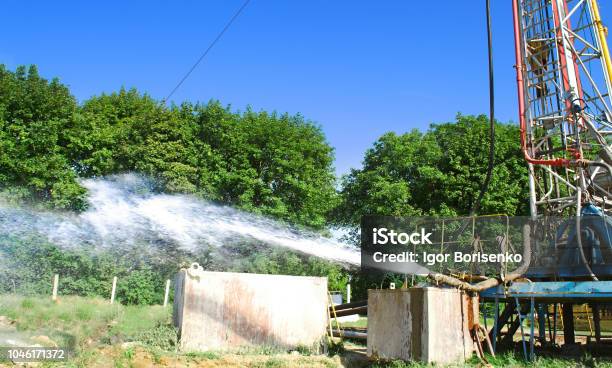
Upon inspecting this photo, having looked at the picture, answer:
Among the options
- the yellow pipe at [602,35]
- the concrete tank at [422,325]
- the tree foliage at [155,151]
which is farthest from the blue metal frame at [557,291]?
the tree foliage at [155,151]

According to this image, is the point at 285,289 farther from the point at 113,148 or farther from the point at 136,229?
the point at 113,148

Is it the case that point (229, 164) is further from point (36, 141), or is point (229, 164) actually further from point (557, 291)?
point (557, 291)

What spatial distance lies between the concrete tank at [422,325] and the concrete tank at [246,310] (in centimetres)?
179

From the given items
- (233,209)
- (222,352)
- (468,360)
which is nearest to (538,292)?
(468,360)

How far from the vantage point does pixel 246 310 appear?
44.9 ft

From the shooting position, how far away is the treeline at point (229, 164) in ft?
94.4

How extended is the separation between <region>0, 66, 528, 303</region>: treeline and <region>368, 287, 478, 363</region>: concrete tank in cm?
1594

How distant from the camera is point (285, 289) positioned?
14.2 metres

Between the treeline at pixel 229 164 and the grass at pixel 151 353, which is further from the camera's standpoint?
the treeline at pixel 229 164

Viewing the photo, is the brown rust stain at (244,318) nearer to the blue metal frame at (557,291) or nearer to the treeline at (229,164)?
the blue metal frame at (557,291)

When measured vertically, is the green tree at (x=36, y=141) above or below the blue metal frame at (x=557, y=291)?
above

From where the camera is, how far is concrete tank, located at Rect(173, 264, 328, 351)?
13.2 m

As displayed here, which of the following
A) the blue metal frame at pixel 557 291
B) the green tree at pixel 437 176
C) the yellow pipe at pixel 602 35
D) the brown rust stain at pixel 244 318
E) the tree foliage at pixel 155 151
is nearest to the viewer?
the blue metal frame at pixel 557 291

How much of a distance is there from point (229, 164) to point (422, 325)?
2151cm
